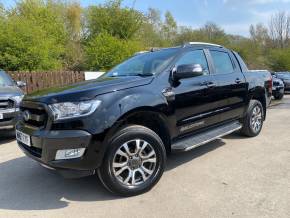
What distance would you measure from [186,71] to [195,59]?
75 centimetres

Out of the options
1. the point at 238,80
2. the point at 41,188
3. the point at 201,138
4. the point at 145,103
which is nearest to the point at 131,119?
the point at 145,103

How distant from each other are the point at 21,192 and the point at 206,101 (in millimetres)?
2851

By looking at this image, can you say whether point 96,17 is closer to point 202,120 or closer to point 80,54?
point 80,54

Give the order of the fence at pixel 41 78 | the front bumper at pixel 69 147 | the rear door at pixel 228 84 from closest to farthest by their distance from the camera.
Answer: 1. the front bumper at pixel 69 147
2. the rear door at pixel 228 84
3. the fence at pixel 41 78

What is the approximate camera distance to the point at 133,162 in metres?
3.73

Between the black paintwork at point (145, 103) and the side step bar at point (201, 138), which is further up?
the black paintwork at point (145, 103)

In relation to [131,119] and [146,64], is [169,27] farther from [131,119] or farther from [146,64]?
[131,119]

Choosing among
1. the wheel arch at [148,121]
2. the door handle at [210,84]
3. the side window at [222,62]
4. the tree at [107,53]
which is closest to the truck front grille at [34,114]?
the wheel arch at [148,121]

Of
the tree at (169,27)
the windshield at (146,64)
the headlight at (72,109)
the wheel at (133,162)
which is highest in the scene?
the tree at (169,27)

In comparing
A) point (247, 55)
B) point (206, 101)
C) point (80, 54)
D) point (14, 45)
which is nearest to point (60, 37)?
point (80, 54)

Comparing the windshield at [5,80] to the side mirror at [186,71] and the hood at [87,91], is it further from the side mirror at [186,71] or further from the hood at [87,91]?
the side mirror at [186,71]

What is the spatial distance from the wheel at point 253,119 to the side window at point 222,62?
95cm

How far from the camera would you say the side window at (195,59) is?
4554mm

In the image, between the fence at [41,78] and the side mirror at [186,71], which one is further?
the fence at [41,78]
